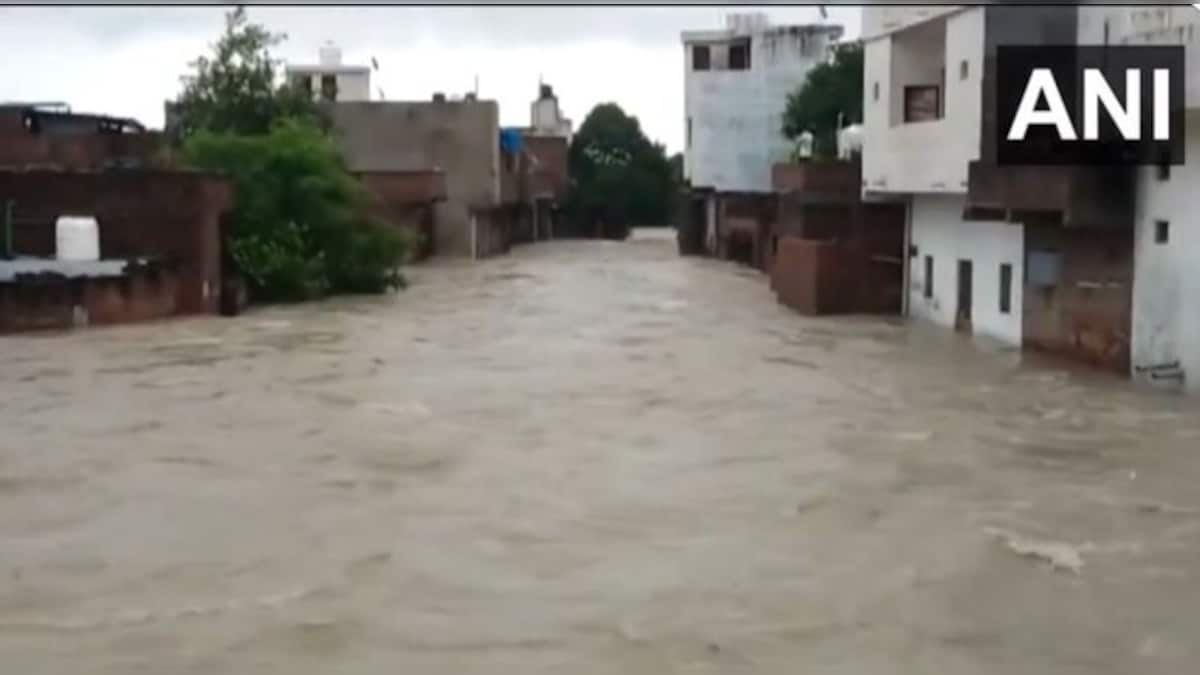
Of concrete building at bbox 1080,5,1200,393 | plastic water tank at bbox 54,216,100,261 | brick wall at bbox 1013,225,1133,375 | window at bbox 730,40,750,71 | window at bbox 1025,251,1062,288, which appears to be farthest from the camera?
window at bbox 730,40,750,71

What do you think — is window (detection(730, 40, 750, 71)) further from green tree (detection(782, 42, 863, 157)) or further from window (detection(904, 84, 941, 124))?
window (detection(904, 84, 941, 124))

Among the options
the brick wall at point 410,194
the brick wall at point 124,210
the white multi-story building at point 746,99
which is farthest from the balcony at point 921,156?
the white multi-story building at point 746,99

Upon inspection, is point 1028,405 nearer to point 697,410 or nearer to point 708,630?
point 697,410

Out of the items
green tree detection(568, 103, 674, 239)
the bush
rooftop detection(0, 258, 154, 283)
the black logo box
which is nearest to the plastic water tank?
rooftop detection(0, 258, 154, 283)

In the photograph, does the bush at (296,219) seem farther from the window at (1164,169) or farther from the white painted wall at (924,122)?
the window at (1164,169)

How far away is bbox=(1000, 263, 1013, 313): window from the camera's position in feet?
77.9

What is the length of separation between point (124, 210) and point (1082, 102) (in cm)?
1494

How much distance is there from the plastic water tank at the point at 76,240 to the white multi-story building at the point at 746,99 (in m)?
25.1

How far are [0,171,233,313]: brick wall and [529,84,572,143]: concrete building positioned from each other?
49610 millimetres

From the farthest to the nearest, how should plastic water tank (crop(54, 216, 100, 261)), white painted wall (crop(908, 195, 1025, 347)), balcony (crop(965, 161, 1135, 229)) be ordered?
plastic water tank (crop(54, 216, 100, 261)) < white painted wall (crop(908, 195, 1025, 347)) < balcony (crop(965, 161, 1135, 229))

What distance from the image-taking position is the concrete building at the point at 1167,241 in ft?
58.7

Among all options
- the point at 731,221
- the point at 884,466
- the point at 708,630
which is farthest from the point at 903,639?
the point at 731,221

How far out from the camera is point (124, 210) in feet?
90.6

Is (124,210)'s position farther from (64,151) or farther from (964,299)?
(964,299)
